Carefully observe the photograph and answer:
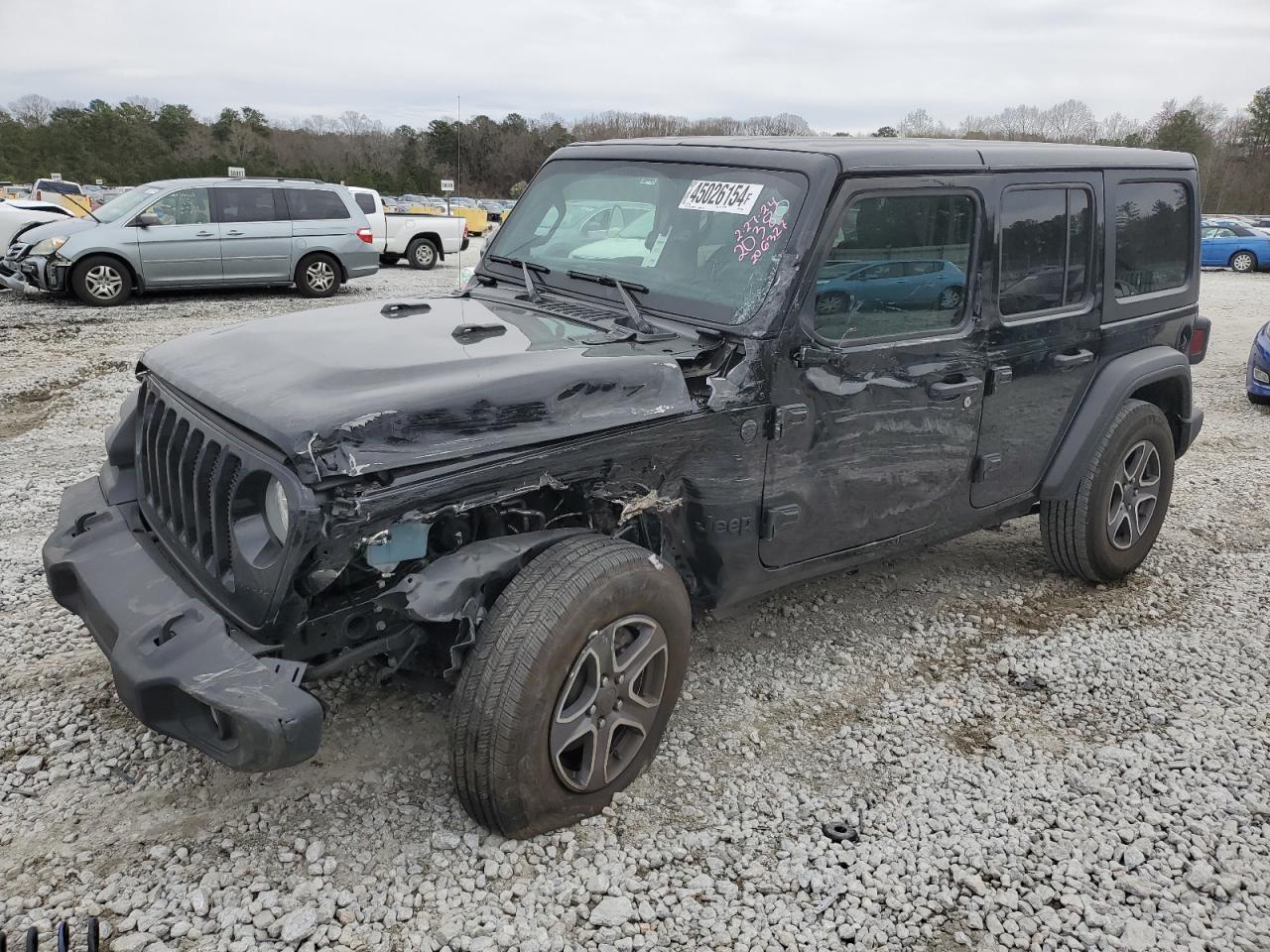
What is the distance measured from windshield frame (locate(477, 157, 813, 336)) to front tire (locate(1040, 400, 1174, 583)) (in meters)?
2.09

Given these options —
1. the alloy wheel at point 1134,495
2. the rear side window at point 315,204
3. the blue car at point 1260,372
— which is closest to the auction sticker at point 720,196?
the alloy wheel at point 1134,495

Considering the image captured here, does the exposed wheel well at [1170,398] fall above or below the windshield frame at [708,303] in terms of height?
below

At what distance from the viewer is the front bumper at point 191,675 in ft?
7.61

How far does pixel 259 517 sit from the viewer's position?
266cm

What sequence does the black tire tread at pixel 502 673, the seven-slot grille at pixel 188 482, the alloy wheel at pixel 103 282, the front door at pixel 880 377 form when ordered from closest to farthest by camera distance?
the black tire tread at pixel 502 673 → the seven-slot grille at pixel 188 482 → the front door at pixel 880 377 → the alloy wheel at pixel 103 282

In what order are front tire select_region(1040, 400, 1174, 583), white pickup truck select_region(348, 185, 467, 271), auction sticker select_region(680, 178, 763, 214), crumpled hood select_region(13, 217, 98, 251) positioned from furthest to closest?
1. white pickup truck select_region(348, 185, 467, 271)
2. crumpled hood select_region(13, 217, 98, 251)
3. front tire select_region(1040, 400, 1174, 583)
4. auction sticker select_region(680, 178, 763, 214)

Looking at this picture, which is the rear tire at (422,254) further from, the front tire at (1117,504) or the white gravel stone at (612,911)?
the white gravel stone at (612,911)

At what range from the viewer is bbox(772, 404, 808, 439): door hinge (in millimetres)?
3236

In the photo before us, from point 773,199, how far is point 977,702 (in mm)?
2098

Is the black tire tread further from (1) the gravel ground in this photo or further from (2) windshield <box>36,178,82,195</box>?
(2) windshield <box>36,178,82,195</box>

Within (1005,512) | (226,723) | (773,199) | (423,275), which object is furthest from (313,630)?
(423,275)

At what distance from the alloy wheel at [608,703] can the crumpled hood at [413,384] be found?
2.11 feet

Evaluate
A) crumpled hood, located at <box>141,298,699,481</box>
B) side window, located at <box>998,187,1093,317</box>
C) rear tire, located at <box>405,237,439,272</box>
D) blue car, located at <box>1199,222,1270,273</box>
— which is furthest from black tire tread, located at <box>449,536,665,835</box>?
blue car, located at <box>1199,222,1270,273</box>

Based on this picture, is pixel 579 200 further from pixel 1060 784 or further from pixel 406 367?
pixel 1060 784
